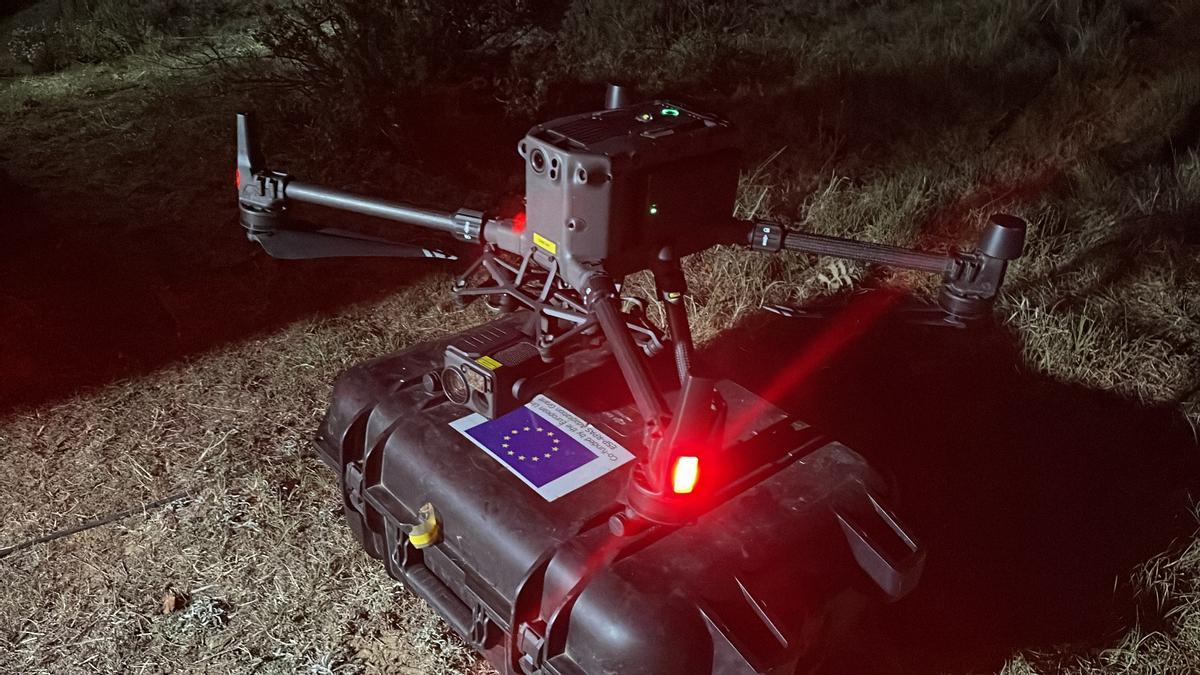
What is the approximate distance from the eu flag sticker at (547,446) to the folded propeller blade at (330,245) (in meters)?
0.45

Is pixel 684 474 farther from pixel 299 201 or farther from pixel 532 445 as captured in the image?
pixel 299 201

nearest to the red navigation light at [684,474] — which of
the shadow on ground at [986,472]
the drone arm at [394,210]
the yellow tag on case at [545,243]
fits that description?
the yellow tag on case at [545,243]

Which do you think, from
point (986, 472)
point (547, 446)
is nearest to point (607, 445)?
point (547, 446)

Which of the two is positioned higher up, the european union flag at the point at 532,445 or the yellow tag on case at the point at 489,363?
the yellow tag on case at the point at 489,363

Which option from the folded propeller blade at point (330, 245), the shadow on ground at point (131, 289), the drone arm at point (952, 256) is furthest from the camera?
the shadow on ground at point (131, 289)

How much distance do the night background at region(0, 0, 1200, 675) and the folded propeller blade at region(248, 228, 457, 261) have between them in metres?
0.94

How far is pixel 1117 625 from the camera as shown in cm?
249

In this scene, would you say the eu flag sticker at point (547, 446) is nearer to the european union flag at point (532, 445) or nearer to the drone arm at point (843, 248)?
the european union flag at point (532, 445)

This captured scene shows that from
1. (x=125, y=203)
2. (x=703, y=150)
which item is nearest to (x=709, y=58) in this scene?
(x=125, y=203)

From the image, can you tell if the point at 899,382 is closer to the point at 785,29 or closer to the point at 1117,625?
the point at 1117,625

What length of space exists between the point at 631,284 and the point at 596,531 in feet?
6.68

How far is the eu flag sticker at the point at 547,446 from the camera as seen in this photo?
6.77 ft

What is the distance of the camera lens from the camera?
224 centimetres

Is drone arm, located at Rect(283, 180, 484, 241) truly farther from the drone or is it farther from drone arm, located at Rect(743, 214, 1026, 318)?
drone arm, located at Rect(743, 214, 1026, 318)
